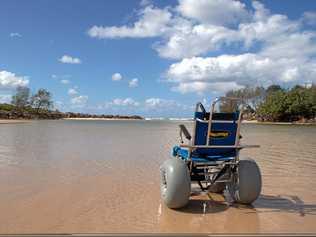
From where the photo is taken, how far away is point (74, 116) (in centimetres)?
12631

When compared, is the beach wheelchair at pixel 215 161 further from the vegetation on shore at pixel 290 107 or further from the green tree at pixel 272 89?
the green tree at pixel 272 89

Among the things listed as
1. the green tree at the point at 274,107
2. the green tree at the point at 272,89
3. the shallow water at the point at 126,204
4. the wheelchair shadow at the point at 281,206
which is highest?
the green tree at the point at 272,89

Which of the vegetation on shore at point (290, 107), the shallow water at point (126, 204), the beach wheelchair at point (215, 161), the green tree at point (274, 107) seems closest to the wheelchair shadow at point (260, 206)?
the shallow water at point (126, 204)

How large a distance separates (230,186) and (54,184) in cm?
372

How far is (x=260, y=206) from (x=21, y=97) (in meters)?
97.8

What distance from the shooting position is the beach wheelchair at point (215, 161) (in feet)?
19.2

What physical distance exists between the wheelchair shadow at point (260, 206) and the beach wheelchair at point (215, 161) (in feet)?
0.53

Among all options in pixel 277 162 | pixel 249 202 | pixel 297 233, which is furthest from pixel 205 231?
pixel 277 162

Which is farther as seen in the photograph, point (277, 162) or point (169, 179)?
point (277, 162)

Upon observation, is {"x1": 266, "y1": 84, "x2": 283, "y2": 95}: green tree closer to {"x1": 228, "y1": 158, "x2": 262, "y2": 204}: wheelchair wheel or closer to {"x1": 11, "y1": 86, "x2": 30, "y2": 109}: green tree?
{"x1": 11, "y1": 86, "x2": 30, "y2": 109}: green tree

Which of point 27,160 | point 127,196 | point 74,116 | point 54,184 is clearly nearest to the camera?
point 127,196

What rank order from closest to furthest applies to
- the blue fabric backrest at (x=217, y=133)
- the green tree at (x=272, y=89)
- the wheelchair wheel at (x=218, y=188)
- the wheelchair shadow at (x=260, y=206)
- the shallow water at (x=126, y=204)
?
the shallow water at (x=126, y=204)
the wheelchair shadow at (x=260, y=206)
the blue fabric backrest at (x=217, y=133)
the wheelchair wheel at (x=218, y=188)
the green tree at (x=272, y=89)

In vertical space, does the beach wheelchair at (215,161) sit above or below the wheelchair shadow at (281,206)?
above

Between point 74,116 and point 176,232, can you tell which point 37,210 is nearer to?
point 176,232
